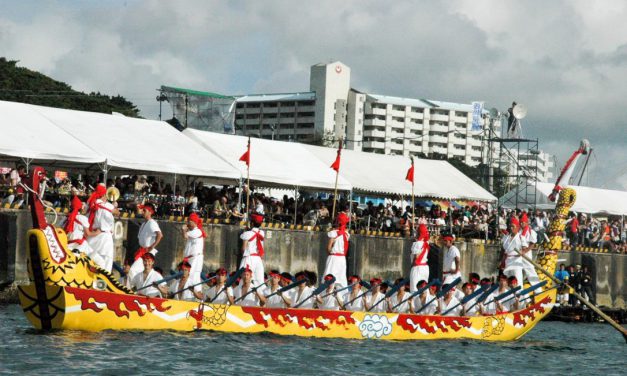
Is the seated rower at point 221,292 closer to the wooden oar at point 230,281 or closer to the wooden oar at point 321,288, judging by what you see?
the wooden oar at point 230,281

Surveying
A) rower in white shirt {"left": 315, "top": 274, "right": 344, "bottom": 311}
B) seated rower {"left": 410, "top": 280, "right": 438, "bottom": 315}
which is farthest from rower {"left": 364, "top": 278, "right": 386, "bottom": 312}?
seated rower {"left": 410, "top": 280, "right": 438, "bottom": 315}

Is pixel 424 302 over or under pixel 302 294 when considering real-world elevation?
under

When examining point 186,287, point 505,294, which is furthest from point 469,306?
point 186,287

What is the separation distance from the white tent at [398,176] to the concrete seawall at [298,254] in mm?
2592

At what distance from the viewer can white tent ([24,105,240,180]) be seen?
29406mm

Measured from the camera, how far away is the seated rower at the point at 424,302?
2341cm

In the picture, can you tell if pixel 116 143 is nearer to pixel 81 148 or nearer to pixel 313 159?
pixel 81 148

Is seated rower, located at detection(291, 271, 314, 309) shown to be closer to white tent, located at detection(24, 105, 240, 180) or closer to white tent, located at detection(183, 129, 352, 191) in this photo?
white tent, located at detection(24, 105, 240, 180)

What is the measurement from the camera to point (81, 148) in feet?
94.3

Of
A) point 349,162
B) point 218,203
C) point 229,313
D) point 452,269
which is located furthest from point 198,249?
point 349,162

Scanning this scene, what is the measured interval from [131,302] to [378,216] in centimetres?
1870

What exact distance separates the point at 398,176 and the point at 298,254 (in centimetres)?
823

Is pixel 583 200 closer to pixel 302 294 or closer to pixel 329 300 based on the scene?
pixel 329 300

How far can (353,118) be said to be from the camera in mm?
139625
